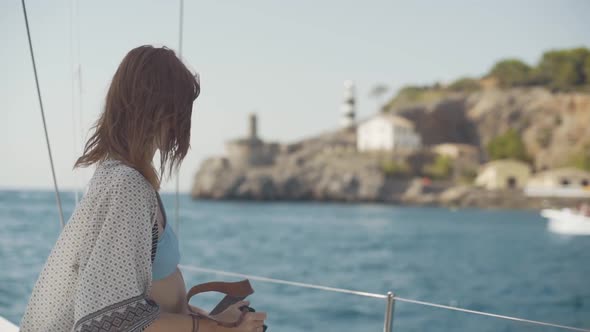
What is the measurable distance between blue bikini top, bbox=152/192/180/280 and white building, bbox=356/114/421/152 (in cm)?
6126

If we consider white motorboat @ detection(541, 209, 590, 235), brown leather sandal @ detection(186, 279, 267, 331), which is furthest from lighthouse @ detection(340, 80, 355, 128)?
brown leather sandal @ detection(186, 279, 267, 331)

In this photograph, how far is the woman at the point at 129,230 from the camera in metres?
0.86

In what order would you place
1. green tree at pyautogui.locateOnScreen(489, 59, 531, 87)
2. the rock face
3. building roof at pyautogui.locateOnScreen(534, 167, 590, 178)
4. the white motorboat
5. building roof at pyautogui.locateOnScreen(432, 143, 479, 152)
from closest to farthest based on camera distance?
the white motorboat
building roof at pyautogui.locateOnScreen(534, 167, 590, 178)
the rock face
building roof at pyautogui.locateOnScreen(432, 143, 479, 152)
green tree at pyautogui.locateOnScreen(489, 59, 531, 87)

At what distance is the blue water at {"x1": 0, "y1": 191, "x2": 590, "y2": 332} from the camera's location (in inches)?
521

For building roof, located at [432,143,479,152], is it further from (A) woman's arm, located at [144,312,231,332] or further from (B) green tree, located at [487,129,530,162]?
(A) woman's arm, located at [144,312,231,332]

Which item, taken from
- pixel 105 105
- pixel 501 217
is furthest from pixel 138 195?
pixel 501 217

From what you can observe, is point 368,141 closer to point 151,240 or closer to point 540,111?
point 540,111

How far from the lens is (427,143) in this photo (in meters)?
66.2

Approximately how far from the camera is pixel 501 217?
47344mm

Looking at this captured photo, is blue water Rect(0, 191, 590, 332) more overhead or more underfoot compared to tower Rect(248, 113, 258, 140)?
more underfoot

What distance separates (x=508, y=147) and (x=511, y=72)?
16.3 meters

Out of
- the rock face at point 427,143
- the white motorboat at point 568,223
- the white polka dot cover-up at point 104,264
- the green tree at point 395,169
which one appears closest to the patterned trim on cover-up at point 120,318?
the white polka dot cover-up at point 104,264

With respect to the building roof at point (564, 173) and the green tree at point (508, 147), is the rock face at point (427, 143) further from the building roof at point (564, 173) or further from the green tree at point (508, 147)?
the building roof at point (564, 173)

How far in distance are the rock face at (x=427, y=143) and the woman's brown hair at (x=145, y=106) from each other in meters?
56.0
